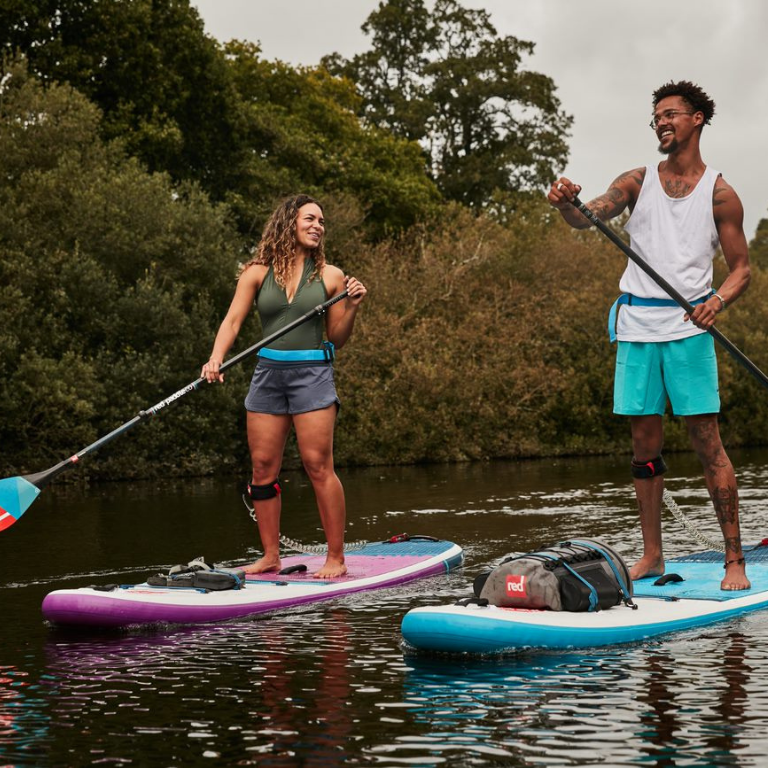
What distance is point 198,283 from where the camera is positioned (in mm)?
25469

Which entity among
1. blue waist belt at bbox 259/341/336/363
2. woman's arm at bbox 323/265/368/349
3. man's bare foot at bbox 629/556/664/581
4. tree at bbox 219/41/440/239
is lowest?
man's bare foot at bbox 629/556/664/581

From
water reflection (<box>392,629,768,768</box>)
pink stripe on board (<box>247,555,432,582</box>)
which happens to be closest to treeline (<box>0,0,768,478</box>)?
pink stripe on board (<box>247,555,432,582</box>)

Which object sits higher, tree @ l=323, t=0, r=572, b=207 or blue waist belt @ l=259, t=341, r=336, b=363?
tree @ l=323, t=0, r=572, b=207

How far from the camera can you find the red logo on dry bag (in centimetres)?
612

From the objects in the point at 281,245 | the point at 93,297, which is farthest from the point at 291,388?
the point at 93,297

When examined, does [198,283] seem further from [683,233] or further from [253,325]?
[683,233]

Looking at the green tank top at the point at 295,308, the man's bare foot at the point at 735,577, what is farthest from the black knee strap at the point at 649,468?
the green tank top at the point at 295,308

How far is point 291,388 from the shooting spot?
8031 mm

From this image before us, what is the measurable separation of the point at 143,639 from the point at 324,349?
224cm

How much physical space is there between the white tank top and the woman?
1.74 metres

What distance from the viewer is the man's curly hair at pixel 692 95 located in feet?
24.4

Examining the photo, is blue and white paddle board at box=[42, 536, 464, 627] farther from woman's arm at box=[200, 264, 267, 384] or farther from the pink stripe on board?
woman's arm at box=[200, 264, 267, 384]

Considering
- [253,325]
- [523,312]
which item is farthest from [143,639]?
[523,312]

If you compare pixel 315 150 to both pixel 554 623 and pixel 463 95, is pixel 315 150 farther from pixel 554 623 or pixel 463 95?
pixel 554 623
